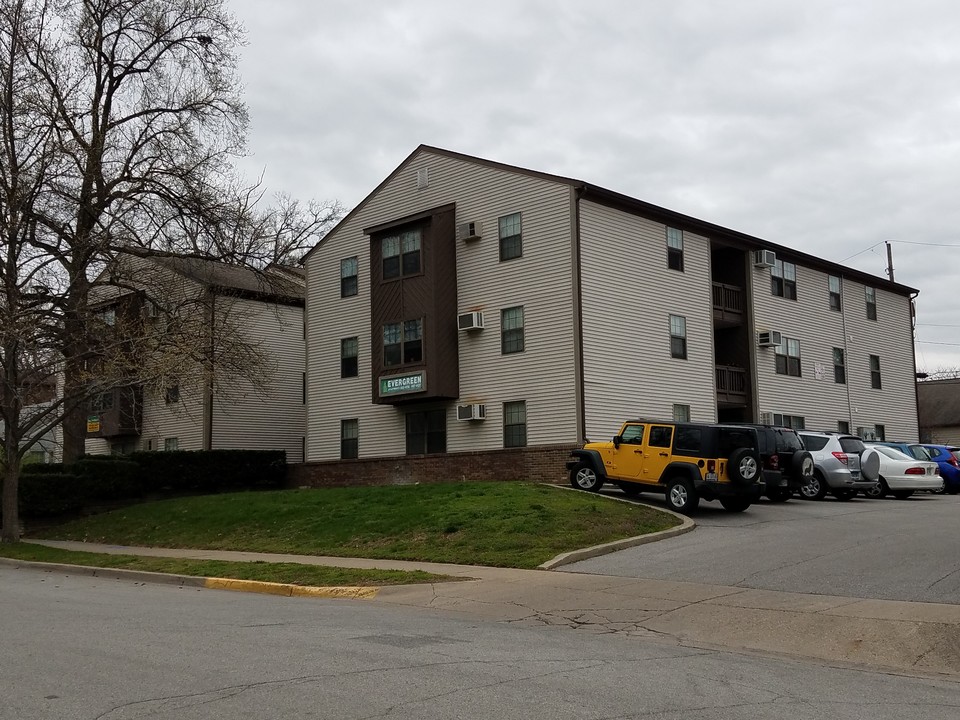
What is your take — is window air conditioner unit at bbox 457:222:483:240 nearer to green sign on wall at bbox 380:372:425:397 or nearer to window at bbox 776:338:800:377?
green sign on wall at bbox 380:372:425:397

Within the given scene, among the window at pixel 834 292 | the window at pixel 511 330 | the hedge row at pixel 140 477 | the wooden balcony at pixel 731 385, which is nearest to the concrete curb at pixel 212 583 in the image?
the hedge row at pixel 140 477

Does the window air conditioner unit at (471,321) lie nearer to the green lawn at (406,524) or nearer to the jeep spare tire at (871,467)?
the green lawn at (406,524)

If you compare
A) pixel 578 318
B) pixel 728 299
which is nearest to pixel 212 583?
pixel 578 318

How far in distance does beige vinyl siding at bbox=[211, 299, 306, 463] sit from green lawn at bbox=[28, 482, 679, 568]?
458 inches

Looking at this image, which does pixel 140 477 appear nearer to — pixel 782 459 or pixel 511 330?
pixel 511 330

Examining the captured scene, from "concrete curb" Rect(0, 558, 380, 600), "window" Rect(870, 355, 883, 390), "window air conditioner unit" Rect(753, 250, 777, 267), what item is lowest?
"concrete curb" Rect(0, 558, 380, 600)

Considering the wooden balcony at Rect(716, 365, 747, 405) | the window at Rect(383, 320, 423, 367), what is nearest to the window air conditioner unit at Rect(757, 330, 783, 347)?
the wooden balcony at Rect(716, 365, 747, 405)

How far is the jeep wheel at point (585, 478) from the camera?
23.1 meters

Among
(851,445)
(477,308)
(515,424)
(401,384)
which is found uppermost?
(477,308)

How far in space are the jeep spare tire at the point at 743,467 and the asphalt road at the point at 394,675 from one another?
10.4m

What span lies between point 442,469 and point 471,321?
456cm

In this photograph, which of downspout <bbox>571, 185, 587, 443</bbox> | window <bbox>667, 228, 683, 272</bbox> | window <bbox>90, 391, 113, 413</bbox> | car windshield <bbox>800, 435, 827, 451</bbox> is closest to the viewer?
car windshield <bbox>800, 435, 827, 451</bbox>

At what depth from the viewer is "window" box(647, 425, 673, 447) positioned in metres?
21.5

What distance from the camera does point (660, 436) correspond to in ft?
71.0
